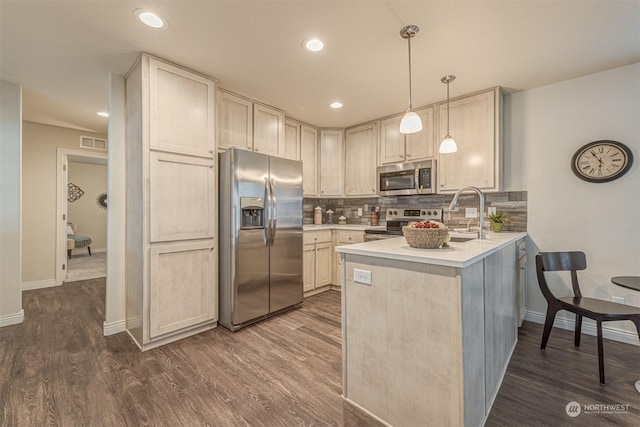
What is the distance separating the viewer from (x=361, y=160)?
423 cm

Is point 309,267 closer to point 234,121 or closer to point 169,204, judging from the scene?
point 169,204

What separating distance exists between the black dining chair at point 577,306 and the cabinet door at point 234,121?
10.4 feet

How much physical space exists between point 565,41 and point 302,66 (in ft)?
6.95

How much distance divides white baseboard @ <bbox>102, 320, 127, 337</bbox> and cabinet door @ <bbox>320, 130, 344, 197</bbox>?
296cm

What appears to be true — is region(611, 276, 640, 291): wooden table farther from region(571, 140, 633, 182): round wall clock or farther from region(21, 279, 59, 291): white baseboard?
region(21, 279, 59, 291): white baseboard

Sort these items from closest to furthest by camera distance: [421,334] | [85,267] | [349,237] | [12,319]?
[421,334] → [12,319] → [349,237] → [85,267]

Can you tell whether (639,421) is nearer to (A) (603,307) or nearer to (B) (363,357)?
(A) (603,307)

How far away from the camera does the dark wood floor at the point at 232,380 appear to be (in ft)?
5.24

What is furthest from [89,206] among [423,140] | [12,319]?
[423,140]

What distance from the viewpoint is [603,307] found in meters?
2.01

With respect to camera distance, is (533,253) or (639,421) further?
(533,253)

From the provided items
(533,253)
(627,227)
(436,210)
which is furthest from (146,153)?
(627,227)

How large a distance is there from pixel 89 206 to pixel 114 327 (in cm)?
704

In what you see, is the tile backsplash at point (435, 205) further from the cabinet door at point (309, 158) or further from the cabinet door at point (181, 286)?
the cabinet door at point (181, 286)
